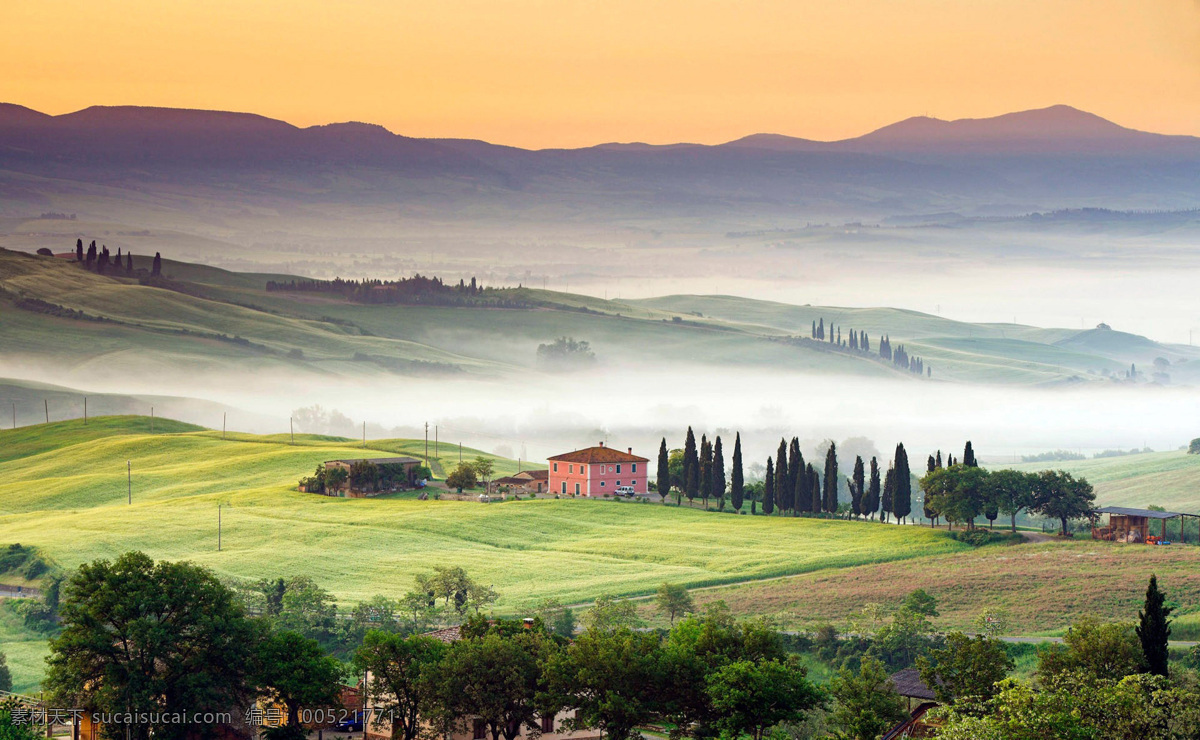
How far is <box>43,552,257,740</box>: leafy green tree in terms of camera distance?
6134 centimetres

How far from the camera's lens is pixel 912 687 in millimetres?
67188

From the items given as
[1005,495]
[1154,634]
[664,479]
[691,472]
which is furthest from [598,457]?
[1154,634]

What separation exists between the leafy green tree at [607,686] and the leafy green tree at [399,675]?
5527 millimetres

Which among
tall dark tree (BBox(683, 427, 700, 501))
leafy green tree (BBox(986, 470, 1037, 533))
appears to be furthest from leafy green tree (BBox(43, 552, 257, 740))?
tall dark tree (BBox(683, 427, 700, 501))

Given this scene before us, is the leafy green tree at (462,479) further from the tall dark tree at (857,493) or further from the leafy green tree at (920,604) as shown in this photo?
the leafy green tree at (920,604)

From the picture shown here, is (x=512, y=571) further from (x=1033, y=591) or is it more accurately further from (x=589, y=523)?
(x=1033, y=591)

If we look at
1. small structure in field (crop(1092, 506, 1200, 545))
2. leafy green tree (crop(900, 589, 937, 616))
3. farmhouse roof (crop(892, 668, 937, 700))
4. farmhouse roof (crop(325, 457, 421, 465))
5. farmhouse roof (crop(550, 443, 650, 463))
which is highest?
farmhouse roof (crop(550, 443, 650, 463))

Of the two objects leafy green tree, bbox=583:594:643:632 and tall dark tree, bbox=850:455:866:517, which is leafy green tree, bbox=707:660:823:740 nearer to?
leafy green tree, bbox=583:594:643:632

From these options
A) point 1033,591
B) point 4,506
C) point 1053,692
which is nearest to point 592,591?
point 1033,591

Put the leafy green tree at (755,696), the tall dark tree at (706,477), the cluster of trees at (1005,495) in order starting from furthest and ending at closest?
the tall dark tree at (706,477)
the cluster of trees at (1005,495)
the leafy green tree at (755,696)

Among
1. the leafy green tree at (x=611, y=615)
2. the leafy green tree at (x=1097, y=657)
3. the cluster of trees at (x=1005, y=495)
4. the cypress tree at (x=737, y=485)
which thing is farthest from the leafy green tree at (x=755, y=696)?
the cypress tree at (x=737, y=485)

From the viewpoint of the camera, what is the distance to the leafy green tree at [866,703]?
196 feet

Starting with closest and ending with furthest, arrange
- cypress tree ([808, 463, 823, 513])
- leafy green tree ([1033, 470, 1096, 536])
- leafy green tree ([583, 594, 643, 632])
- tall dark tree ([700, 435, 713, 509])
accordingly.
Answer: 1. leafy green tree ([583, 594, 643, 632])
2. leafy green tree ([1033, 470, 1096, 536])
3. cypress tree ([808, 463, 823, 513])
4. tall dark tree ([700, 435, 713, 509])

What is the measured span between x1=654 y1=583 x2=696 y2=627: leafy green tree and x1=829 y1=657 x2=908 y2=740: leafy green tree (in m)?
29.7
